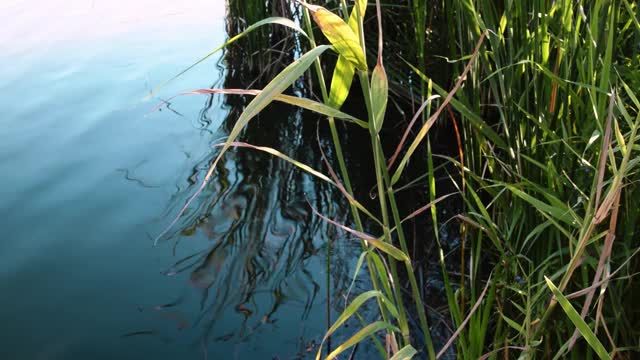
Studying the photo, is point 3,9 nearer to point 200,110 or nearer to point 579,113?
point 200,110

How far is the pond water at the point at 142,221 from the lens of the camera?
179 centimetres

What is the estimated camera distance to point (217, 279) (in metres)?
1.96

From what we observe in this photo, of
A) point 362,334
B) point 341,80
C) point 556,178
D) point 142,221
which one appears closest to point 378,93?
point 341,80

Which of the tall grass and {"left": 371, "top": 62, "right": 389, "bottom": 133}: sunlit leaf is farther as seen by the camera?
the tall grass

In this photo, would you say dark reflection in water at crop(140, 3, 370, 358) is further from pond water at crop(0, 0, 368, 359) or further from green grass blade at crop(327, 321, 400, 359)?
green grass blade at crop(327, 321, 400, 359)

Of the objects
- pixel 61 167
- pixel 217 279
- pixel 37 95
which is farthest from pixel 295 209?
pixel 37 95

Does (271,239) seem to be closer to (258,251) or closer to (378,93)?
(258,251)

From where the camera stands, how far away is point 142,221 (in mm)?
2242

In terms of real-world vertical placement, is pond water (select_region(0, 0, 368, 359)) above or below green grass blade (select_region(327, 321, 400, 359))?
below

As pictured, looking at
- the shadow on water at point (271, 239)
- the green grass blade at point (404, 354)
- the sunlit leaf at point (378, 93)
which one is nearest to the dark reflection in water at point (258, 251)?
the shadow on water at point (271, 239)

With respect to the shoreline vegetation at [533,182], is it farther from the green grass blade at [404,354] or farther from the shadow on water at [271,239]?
the shadow on water at [271,239]

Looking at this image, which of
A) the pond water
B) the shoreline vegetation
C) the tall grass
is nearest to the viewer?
the shoreline vegetation

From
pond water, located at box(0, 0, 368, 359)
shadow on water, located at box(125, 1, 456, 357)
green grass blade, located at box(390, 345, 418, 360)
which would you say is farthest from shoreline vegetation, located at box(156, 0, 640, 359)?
pond water, located at box(0, 0, 368, 359)

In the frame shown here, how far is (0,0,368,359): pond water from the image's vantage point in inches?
70.5
